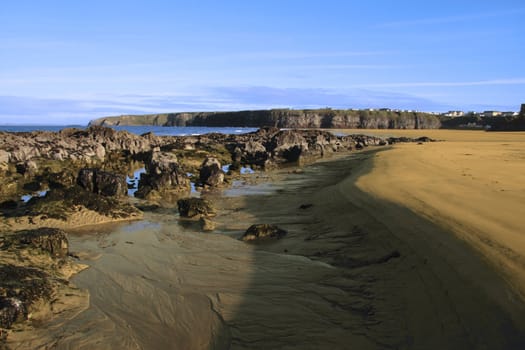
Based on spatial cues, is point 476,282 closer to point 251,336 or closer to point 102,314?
point 251,336

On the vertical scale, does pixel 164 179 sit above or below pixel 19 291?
below

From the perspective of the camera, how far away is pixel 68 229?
10.9m

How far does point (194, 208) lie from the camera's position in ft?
41.6

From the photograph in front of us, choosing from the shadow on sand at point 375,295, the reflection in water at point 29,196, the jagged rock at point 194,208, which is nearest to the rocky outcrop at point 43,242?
the shadow on sand at point 375,295

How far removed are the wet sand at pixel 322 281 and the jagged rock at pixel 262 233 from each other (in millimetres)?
369

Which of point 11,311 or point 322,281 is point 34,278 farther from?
point 322,281

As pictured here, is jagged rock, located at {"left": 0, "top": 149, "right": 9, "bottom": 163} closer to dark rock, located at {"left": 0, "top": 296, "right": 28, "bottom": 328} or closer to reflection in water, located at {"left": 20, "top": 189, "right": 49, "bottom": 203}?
reflection in water, located at {"left": 20, "top": 189, "right": 49, "bottom": 203}

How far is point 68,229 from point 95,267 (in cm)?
335

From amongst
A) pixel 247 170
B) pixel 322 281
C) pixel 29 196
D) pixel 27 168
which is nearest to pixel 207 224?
pixel 322 281

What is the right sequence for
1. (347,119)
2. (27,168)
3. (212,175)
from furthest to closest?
(347,119)
(212,175)
(27,168)

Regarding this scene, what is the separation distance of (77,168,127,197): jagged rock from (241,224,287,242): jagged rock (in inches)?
293

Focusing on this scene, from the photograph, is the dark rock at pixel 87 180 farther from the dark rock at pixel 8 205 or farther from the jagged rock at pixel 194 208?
the jagged rock at pixel 194 208

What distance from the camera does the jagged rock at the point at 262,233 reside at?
389 inches

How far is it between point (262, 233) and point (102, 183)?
850 centimetres
